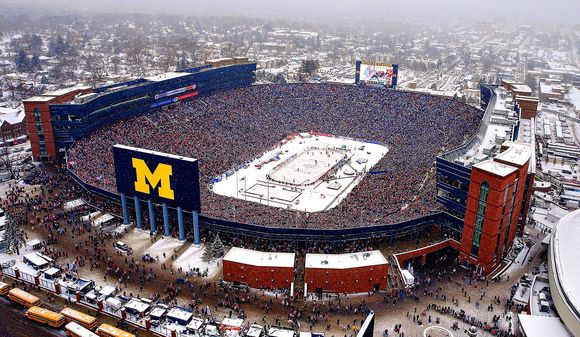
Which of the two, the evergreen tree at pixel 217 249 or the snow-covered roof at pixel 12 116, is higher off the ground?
the snow-covered roof at pixel 12 116

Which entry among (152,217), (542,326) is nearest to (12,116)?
(152,217)

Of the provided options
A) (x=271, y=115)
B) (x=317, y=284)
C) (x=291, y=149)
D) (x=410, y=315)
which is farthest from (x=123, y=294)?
(x=271, y=115)

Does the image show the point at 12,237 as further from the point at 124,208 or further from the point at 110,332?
the point at 110,332

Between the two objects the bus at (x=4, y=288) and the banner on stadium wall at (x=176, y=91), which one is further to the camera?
the banner on stadium wall at (x=176, y=91)

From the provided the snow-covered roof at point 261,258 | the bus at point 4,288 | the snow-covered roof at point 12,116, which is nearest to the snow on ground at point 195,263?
the snow-covered roof at point 261,258

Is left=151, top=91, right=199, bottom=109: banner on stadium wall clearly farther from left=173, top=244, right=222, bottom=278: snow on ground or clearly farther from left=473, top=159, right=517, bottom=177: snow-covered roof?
left=473, top=159, right=517, bottom=177: snow-covered roof

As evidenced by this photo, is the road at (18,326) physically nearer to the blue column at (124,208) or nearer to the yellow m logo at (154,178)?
the blue column at (124,208)
